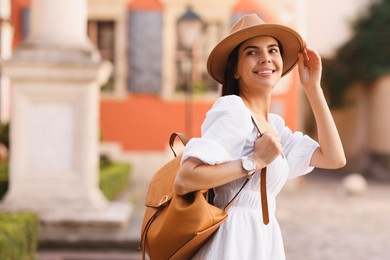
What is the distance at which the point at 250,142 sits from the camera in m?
2.07

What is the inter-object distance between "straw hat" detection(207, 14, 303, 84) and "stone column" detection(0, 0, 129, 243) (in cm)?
454

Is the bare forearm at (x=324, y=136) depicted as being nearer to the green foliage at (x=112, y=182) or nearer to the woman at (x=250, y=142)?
the woman at (x=250, y=142)

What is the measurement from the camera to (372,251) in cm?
725

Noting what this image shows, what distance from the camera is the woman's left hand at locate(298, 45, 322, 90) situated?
7.75ft

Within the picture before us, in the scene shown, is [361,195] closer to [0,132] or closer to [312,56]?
[0,132]

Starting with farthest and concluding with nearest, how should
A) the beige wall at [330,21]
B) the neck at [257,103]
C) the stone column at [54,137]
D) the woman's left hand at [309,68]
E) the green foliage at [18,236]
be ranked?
the beige wall at [330,21]
the stone column at [54,137]
the green foliage at [18,236]
the woman's left hand at [309,68]
the neck at [257,103]

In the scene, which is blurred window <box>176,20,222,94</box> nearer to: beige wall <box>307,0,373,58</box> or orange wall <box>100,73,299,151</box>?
orange wall <box>100,73,299,151</box>

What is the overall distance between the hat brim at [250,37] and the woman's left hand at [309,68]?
0.03m

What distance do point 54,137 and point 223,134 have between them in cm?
506

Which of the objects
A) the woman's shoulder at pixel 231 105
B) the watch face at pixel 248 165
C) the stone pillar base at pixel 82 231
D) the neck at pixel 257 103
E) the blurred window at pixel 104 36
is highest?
the woman's shoulder at pixel 231 105

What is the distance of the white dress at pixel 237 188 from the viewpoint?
198cm

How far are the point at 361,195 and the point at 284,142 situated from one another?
466 inches

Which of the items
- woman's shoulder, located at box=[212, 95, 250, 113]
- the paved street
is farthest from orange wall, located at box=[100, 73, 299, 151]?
woman's shoulder, located at box=[212, 95, 250, 113]

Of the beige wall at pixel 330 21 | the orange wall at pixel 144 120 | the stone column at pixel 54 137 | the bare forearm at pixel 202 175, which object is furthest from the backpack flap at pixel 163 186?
the beige wall at pixel 330 21
